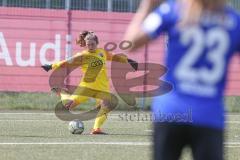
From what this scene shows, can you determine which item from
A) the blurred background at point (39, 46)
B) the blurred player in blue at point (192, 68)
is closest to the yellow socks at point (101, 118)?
the blurred background at point (39, 46)

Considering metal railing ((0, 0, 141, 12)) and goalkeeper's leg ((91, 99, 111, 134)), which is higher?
metal railing ((0, 0, 141, 12))

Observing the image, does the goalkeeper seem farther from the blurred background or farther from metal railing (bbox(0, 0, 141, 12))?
metal railing (bbox(0, 0, 141, 12))

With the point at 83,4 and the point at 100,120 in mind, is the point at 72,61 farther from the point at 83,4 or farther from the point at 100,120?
the point at 83,4

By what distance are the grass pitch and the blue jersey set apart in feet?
11.6

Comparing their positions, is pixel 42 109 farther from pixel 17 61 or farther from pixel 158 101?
pixel 158 101

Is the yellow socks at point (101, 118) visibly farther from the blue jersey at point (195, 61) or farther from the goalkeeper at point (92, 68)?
the blue jersey at point (195, 61)

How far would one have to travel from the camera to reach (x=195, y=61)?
432 centimetres

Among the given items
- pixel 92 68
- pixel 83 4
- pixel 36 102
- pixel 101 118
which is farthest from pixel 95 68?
pixel 83 4

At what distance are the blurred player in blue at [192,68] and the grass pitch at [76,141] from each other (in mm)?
3506

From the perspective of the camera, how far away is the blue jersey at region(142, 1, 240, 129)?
4.31 meters

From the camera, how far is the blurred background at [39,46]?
2055cm

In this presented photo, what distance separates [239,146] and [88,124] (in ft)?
16.0

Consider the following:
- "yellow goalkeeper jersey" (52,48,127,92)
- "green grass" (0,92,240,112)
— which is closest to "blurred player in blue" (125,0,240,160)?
"yellow goalkeeper jersey" (52,48,127,92)

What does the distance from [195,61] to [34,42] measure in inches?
658
